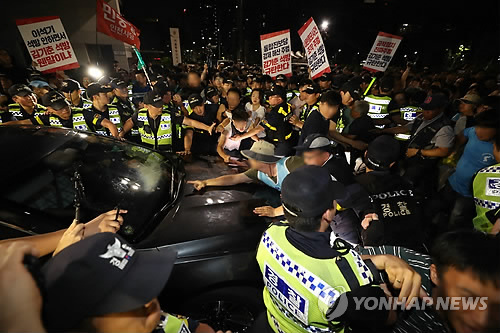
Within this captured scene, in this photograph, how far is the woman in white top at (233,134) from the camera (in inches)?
154

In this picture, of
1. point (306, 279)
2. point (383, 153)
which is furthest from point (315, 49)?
point (306, 279)

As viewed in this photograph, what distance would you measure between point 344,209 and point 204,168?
5.74 ft

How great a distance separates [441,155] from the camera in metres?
3.48

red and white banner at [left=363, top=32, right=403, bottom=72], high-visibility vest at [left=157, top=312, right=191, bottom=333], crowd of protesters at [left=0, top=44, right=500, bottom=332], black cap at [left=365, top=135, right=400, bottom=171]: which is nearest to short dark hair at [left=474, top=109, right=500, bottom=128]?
crowd of protesters at [left=0, top=44, right=500, bottom=332]

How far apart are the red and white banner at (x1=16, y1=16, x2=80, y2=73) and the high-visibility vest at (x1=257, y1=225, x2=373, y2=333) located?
19.6 feet

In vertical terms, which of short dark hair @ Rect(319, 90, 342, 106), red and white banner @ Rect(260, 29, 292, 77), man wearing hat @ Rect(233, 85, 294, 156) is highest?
red and white banner @ Rect(260, 29, 292, 77)

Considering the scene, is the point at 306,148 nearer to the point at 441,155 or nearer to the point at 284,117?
the point at 284,117

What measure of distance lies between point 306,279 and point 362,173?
2.27 m

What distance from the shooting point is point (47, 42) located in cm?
504

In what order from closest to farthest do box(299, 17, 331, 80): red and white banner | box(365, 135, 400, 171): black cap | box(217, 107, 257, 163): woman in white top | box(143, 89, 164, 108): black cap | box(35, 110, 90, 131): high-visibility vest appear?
box(365, 135, 400, 171): black cap, box(143, 89, 164, 108): black cap, box(217, 107, 257, 163): woman in white top, box(35, 110, 90, 131): high-visibility vest, box(299, 17, 331, 80): red and white banner

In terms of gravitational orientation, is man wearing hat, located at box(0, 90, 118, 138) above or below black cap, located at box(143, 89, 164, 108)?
below

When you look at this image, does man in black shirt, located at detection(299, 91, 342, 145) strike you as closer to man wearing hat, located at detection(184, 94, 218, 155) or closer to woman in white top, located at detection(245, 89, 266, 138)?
woman in white top, located at detection(245, 89, 266, 138)

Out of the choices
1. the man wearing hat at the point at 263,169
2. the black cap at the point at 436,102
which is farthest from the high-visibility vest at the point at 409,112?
the man wearing hat at the point at 263,169

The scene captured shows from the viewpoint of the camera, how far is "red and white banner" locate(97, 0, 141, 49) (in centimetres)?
518
